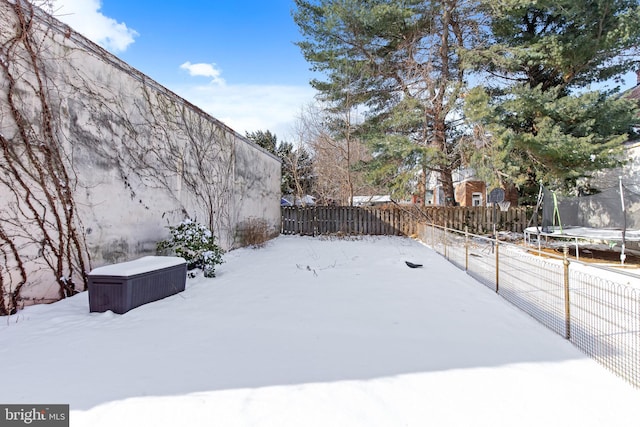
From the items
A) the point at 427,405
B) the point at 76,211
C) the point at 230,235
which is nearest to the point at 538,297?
the point at 427,405

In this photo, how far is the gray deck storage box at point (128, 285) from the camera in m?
3.24

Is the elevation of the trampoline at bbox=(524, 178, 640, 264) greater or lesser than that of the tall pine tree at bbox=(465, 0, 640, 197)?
lesser

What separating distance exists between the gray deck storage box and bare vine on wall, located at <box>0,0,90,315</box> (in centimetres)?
64

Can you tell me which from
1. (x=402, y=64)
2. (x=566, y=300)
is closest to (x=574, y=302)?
(x=566, y=300)

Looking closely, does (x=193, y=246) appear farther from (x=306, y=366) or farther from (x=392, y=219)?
(x=392, y=219)

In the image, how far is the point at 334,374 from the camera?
214 centimetres

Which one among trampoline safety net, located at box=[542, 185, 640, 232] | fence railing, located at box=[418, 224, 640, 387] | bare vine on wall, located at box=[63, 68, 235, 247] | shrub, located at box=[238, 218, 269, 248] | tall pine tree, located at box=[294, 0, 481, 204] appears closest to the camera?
fence railing, located at box=[418, 224, 640, 387]

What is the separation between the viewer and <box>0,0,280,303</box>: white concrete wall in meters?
3.65

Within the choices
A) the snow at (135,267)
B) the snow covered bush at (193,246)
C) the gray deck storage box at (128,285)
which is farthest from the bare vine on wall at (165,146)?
the gray deck storage box at (128,285)

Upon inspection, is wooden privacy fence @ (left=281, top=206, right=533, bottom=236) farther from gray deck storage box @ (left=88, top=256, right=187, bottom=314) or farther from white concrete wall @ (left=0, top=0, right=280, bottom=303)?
gray deck storage box @ (left=88, top=256, right=187, bottom=314)

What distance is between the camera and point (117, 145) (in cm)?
454

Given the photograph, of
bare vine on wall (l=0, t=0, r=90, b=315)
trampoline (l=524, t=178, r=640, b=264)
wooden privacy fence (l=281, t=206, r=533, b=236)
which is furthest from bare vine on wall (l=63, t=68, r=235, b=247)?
trampoline (l=524, t=178, r=640, b=264)

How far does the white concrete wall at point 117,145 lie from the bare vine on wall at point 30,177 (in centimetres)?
3

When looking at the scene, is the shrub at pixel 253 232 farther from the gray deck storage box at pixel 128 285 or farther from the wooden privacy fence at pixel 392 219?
the gray deck storage box at pixel 128 285
